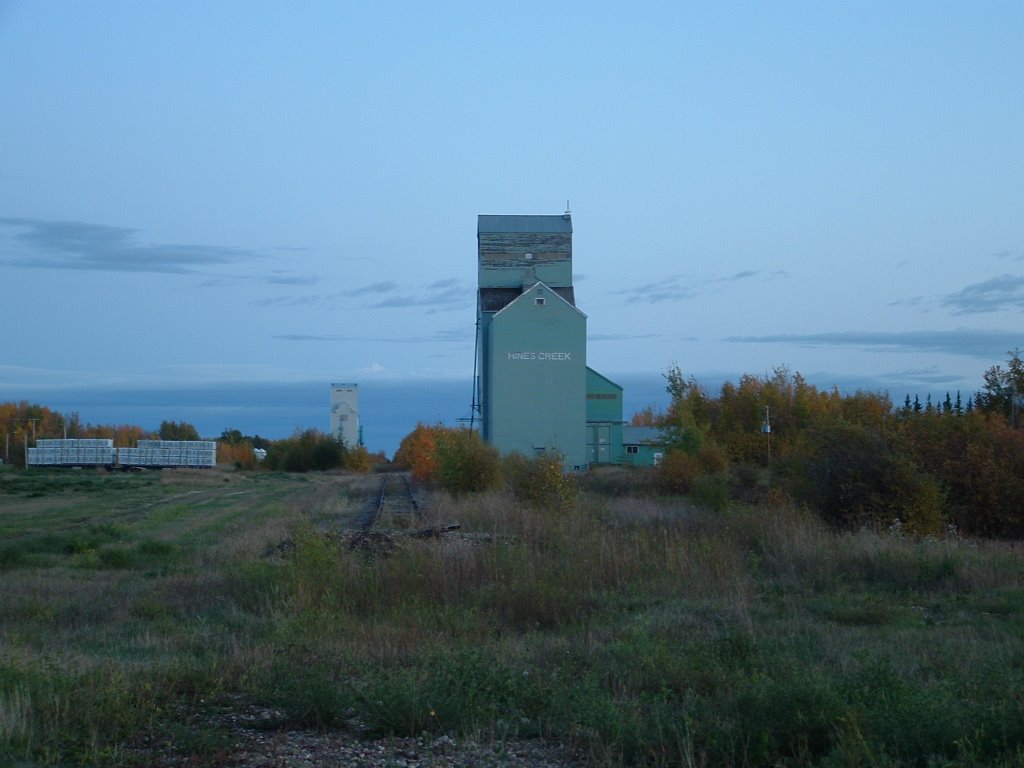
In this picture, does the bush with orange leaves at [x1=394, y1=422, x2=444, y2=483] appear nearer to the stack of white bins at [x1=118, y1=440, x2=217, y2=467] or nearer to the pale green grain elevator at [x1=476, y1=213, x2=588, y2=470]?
the pale green grain elevator at [x1=476, y1=213, x2=588, y2=470]

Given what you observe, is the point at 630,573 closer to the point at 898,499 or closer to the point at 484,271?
the point at 898,499

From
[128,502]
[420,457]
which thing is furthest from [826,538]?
[420,457]

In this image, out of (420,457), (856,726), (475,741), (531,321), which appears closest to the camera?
(856,726)

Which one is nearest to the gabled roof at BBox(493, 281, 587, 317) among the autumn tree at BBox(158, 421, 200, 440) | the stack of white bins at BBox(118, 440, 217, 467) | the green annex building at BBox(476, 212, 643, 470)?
the green annex building at BBox(476, 212, 643, 470)

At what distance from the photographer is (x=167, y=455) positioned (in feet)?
354

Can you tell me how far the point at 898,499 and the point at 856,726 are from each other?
1817 cm

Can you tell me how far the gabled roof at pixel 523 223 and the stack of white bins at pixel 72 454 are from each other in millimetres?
60127

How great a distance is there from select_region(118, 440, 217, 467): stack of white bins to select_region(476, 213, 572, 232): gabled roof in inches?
Result: 2247

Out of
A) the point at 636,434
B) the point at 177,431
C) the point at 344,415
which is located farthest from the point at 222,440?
the point at 636,434

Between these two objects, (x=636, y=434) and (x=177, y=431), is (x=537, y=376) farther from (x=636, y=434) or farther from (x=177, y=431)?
(x=177, y=431)

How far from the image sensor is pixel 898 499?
Result: 2314 centimetres

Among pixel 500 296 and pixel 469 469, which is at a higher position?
pixel 500 296

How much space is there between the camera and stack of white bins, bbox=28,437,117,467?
10481 centimetres

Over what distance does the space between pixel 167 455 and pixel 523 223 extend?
197 feet
